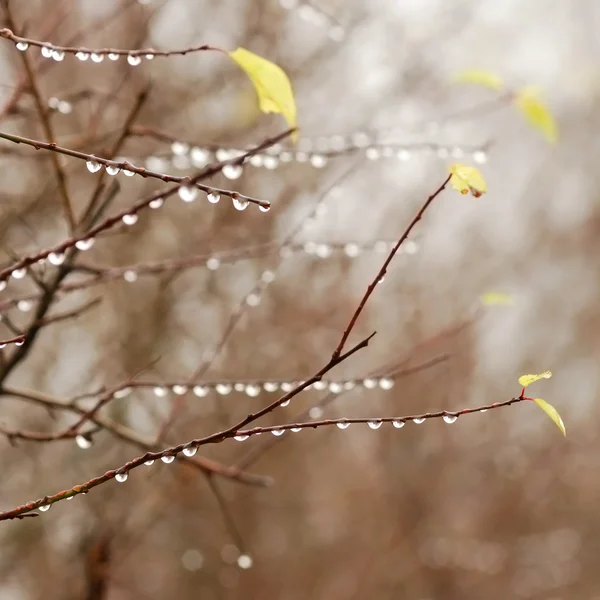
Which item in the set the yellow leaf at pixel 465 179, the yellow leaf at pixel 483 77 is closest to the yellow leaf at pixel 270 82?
the yellow leaf at pixel 465 179

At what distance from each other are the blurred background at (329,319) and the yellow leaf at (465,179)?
69cm

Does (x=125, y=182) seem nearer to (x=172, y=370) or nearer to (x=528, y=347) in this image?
(x=172, y=370)

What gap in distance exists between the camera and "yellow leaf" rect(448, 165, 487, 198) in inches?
24.2

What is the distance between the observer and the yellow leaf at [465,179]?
0.62 metres

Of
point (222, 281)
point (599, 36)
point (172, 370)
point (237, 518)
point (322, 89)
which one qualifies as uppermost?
point (599, 36)

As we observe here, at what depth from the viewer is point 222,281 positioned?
7.77 feet

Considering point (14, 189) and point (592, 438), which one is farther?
point (592, 438)

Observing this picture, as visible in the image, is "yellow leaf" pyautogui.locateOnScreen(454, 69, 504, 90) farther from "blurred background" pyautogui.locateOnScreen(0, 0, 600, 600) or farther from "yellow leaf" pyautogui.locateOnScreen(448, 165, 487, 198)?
"yellow leaf" pyautogui.locateOnScreen(448, 165, 487, 198)

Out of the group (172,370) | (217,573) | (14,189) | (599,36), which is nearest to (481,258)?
(599,36)

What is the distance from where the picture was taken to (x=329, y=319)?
2512 millimetres

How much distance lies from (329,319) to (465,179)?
190cm

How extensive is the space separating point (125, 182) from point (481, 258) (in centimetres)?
186

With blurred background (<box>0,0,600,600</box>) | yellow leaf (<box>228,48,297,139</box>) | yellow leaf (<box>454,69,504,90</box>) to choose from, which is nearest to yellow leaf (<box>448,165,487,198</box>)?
yellow leaf (<box>228,48,297,139</box>)

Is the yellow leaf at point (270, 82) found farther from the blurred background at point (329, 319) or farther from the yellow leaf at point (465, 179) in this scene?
the blurred background at point (329, 319)
